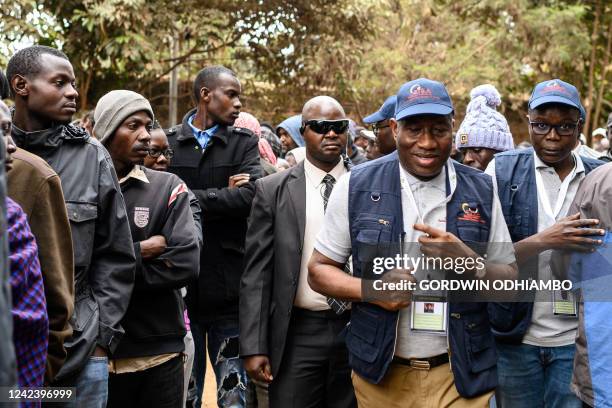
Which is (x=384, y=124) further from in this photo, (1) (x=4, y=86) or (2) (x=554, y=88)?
(1) (x=4, y=86)

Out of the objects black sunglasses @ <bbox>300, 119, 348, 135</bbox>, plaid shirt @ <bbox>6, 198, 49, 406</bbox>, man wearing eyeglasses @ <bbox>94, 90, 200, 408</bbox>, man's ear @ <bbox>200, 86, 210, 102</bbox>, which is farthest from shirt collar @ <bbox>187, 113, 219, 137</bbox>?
plaid shirt @ <bbox>6, 198, 49, 406</bbox>

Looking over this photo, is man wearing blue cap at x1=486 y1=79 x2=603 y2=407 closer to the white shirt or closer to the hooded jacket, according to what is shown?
the white shirt

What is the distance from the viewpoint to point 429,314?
4.04m

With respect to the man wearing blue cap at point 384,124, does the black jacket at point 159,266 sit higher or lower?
lower

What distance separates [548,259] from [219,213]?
2.28 meters

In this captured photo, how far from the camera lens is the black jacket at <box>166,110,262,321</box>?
611 centimetres

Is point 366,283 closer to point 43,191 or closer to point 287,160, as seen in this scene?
point 43,191

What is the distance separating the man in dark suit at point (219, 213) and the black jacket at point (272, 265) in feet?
2.38

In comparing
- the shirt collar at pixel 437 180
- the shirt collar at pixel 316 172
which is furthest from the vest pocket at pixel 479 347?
the shirt collar at pixel 316 172

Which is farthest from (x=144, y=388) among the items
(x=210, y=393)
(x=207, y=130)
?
(x=210, y=393)

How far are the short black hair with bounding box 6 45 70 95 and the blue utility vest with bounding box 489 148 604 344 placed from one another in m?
2.50

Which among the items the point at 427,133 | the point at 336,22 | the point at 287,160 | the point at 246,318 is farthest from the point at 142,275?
the point at 336,22

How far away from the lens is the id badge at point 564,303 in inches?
189

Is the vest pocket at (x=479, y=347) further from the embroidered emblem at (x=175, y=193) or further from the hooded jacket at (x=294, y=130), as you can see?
the hooded jacket at (x=294, y=130)
